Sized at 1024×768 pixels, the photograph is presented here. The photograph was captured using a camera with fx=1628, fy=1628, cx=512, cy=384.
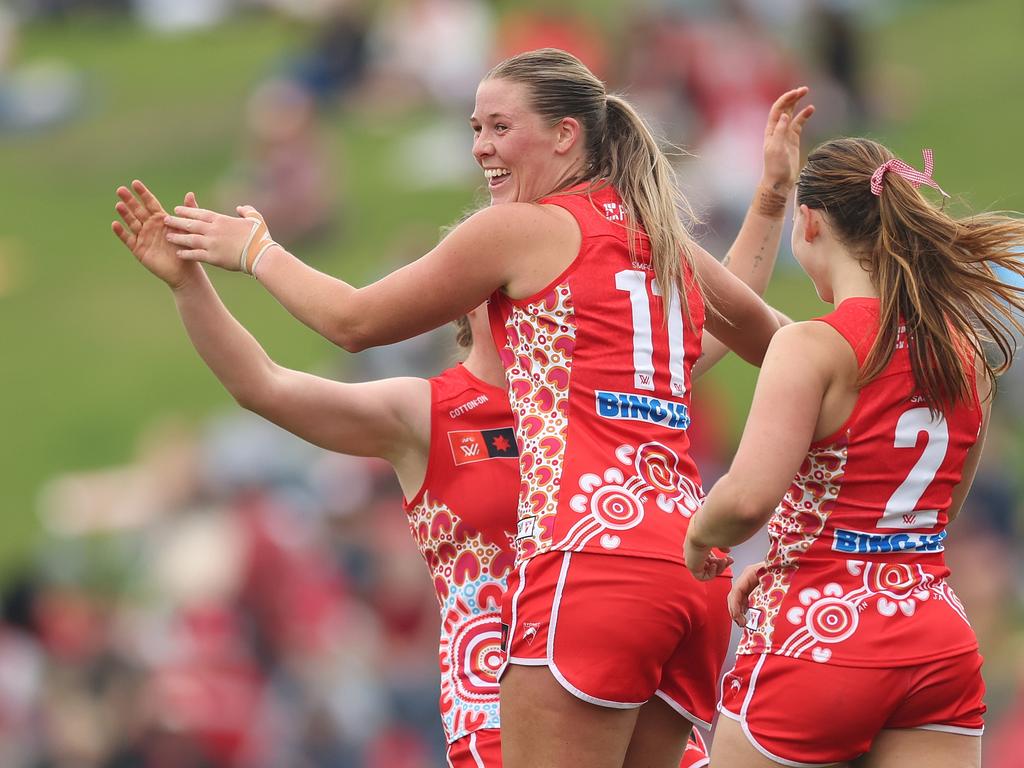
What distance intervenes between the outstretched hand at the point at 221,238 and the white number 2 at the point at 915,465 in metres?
1.28

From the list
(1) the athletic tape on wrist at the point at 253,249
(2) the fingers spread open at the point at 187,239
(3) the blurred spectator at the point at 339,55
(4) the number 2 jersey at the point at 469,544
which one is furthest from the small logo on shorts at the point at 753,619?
(3) the blurred spectator at the point at 339,55

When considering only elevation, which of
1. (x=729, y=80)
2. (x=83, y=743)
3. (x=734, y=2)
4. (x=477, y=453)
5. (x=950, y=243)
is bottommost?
(x=83, y=743)

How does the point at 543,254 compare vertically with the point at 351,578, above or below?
above

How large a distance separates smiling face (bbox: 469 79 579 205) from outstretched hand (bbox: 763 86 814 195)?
1.96ft

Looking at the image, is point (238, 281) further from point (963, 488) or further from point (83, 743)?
point (963, 488)

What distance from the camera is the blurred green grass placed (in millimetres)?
12312

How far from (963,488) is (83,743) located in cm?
532

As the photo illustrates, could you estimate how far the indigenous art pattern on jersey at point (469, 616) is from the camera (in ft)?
10.9

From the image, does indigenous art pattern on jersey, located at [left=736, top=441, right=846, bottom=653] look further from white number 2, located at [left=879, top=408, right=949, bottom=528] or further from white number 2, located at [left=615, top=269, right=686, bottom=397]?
white number 2, located at [left=615, top=269, right=686, bottom=397]

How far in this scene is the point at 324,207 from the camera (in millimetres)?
13250

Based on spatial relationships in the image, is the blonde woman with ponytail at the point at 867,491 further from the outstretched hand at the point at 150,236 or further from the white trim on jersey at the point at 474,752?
the outstretched hand at the point at 150,236

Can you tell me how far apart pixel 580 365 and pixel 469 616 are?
2.17ft

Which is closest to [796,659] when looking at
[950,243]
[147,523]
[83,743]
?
[950,243]

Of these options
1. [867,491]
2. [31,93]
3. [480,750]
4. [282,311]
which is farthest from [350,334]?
[31,93]
